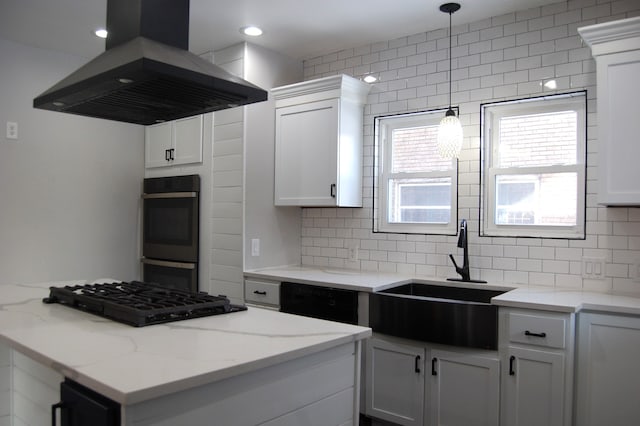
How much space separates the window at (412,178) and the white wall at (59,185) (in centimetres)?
223

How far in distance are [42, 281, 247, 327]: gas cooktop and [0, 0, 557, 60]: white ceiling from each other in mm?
1792

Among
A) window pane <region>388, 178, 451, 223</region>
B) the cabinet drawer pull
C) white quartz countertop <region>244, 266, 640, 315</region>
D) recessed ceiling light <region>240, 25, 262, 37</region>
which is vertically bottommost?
the cabinet drawer pull

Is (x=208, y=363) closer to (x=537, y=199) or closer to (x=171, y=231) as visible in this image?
(x=537, y=199)

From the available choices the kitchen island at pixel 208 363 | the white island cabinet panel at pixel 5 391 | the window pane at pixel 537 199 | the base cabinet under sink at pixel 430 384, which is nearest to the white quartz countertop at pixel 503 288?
the base cabinet under sink at pixel 430 384

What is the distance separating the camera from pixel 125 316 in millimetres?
1812

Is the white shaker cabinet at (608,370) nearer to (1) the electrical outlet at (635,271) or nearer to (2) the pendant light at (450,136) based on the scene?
(1) the electrical outlet at (635,271)

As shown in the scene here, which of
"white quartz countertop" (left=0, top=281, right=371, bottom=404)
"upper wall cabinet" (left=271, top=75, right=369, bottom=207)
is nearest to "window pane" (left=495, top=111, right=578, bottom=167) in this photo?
"upper wall cabinet" (left=271, top=75, right=369, bottom=207)

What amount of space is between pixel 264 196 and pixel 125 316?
6.77 ft

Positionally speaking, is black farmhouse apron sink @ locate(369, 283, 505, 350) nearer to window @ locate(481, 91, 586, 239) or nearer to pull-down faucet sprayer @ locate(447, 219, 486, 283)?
pull-down faucet sprayer @ locate(447, 219, 486, 283)

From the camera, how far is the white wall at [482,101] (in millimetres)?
2812

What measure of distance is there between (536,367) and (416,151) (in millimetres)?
1696

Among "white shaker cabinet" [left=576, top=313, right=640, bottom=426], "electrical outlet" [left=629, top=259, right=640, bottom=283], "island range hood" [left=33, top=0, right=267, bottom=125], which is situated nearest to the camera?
"island range hood" [left=33, top=0, right=267, bottom=125]

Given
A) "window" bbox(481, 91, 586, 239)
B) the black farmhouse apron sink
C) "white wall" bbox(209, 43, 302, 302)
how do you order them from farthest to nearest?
"white wall" bbox(209, 43, 302, 302)
"window" bbox(481, 91, 586, 239)
the black farmhouse apron sink

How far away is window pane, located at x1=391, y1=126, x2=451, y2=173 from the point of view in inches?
137
